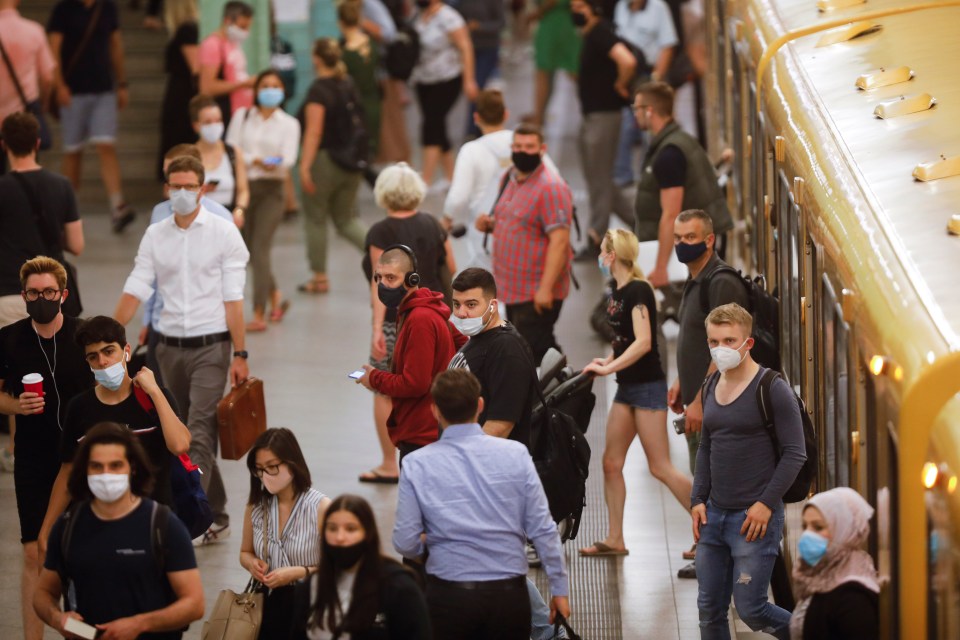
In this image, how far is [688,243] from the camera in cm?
709

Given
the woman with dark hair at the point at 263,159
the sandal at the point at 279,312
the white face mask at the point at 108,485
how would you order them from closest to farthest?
1. the white face mask at the point at 108,485
2. the woman with dark hair at the point at 263,159
3. the sandal at the point at 279,312

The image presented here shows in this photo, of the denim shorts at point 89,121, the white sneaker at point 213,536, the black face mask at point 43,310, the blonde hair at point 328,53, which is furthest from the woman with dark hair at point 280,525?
the denim shorts at point 89,121

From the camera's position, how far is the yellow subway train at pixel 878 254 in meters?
3.92

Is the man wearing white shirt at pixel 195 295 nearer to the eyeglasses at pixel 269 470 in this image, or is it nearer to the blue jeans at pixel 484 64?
the eyeglasses at pixel 269 470

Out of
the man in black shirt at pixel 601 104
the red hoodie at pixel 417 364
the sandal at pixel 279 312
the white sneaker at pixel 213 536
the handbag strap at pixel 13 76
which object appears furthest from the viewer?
the man in black shirt at pixel 601 104

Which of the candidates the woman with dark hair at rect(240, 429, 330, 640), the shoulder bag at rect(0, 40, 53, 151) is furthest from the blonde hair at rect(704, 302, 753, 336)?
the shoulder bag at rect(0, 40, 53, 151)

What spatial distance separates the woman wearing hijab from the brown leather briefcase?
140 inches

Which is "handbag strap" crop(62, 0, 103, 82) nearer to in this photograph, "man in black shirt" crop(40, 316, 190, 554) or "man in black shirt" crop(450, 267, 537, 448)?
"man in black shirt" crop(40, 316, 190, 554)

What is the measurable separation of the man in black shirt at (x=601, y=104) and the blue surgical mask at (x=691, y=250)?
624 cm

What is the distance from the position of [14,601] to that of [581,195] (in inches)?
396

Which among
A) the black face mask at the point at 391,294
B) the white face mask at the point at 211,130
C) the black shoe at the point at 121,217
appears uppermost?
the black face mask at the point at 391,294

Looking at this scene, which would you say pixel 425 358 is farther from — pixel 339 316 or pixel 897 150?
pixel 339 316

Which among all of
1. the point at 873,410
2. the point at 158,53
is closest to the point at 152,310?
the point at 873,410

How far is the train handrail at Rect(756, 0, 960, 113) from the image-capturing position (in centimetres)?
696
